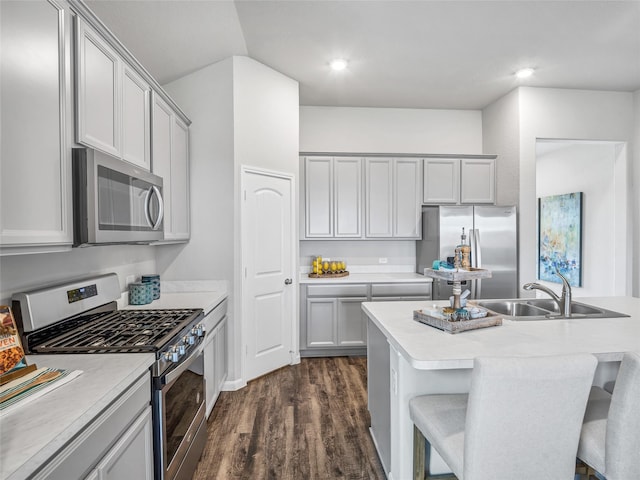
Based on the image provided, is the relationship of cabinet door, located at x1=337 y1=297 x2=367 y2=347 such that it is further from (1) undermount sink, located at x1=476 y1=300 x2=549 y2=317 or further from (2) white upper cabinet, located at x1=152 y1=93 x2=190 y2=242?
(2) white upper cabinet, located at x1=152 y1=93 x2=190 y2=242

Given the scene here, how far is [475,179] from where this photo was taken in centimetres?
439

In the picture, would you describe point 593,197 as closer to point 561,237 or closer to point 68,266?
point 561,237

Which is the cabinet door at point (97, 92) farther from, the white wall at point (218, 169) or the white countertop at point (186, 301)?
the white wall at point (218, 169)

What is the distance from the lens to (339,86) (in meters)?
3.98

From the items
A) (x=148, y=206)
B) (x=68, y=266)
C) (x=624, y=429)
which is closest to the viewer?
(x=624, y=429)

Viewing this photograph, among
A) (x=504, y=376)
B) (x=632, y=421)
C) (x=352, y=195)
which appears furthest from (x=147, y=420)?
(x=352, y=195)

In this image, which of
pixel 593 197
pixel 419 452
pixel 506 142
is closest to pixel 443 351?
pixel 419 452

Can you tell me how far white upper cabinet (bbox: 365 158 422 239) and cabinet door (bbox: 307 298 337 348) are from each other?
100 cm

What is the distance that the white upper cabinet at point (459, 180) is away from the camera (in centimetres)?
433

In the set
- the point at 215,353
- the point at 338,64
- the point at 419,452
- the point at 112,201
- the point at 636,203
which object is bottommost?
the point at 419,452

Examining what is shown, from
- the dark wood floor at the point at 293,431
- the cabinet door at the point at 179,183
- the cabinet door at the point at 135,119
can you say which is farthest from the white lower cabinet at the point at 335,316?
the cabinet door at the point at 135,119

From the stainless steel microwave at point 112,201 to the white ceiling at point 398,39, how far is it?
1.22 meters

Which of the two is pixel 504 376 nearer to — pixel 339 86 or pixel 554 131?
pixel 339 86

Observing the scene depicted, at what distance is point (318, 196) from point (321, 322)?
145cm
